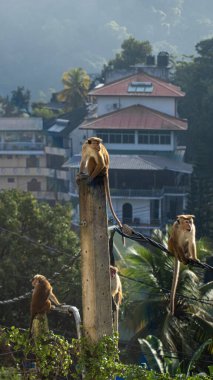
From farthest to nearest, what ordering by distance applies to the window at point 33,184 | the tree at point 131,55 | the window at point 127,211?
the tree at point 131,55, the window at point 33,184, the window at point 127,211

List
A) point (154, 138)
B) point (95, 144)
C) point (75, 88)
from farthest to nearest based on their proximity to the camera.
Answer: point (75, 88)
point (154, 138)
point (95, 144)

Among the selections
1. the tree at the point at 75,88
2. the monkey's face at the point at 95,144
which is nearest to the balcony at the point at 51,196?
the tree at the point at 75,88

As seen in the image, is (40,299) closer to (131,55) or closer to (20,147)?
(20,147)

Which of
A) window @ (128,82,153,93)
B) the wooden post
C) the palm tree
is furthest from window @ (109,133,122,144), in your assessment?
the wooden post

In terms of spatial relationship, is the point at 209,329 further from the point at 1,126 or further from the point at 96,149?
the point at 1,126

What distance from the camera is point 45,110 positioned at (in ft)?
375

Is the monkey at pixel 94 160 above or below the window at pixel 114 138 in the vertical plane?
above

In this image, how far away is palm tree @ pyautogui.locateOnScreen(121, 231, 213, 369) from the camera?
1053 inches

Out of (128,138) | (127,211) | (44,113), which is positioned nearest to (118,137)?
(128,138)

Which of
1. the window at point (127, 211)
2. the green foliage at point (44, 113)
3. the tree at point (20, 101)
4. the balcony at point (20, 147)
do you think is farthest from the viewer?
the tree at point (20, 101)

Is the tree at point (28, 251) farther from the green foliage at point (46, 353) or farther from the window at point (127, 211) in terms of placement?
the window at point (127, 211)

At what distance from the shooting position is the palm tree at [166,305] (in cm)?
2673

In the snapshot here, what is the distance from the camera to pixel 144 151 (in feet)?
285

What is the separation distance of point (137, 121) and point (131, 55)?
32.3 m
